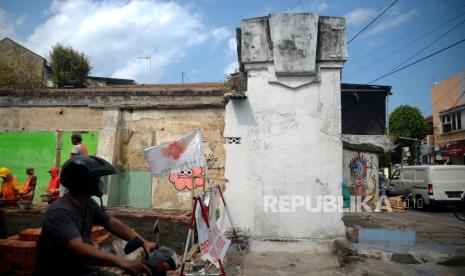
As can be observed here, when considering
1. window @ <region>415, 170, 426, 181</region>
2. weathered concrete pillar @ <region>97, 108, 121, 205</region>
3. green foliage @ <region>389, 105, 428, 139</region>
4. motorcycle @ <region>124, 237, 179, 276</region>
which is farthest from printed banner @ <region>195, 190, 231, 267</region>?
green foliage @ <region>389, 105, 428, 139</region>

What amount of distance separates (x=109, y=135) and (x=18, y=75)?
5795 millimetres

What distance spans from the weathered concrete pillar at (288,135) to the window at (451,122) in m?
24.3

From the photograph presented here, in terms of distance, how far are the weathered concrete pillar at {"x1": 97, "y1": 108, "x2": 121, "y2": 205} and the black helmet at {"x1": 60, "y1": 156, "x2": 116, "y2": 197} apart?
884 centimetres

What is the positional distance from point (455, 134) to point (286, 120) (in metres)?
25.5

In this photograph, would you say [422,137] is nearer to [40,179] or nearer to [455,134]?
[455,134]

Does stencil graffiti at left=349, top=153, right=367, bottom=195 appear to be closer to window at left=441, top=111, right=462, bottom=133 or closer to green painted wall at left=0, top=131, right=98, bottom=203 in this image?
green painted wall at left=0, top=131, right=98, bottom=203

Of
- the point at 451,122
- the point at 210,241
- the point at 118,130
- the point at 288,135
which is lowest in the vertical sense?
the point at 210,241

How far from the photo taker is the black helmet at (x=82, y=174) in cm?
242

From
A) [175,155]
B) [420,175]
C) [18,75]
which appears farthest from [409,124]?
[18,75]

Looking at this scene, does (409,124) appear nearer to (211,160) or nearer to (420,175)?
(420,175)

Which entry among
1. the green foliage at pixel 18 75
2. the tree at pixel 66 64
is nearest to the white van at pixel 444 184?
the green foliage at pixel 18 75

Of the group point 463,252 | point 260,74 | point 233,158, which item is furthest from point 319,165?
point 463,252

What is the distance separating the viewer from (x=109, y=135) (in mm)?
11102

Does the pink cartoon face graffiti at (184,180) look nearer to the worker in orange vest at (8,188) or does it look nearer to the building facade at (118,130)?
the building facade at (118,130)
